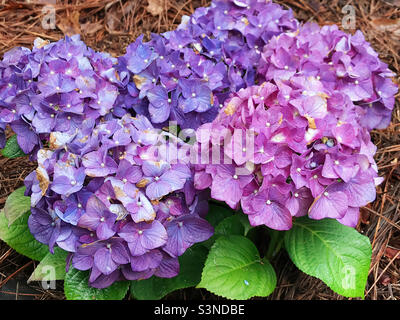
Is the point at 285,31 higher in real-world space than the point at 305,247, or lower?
higher

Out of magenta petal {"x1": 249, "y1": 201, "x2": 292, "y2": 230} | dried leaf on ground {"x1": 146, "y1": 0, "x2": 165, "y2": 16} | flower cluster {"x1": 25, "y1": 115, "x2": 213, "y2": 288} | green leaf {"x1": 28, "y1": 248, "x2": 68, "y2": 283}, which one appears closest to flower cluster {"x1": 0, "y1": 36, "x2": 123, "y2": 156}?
flower cluster {"x1": 25, "y1": 115, "x2": 213, "y2": 288}

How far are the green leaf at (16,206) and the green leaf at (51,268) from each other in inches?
8.0

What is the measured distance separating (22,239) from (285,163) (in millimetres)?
1063

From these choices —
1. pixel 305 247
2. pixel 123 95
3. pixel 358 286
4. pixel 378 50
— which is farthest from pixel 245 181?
pixel 378 50

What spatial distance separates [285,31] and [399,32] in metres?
0.97

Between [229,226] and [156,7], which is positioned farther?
[156,7]

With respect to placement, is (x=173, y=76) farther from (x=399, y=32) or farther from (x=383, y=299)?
(x=399, y=32)

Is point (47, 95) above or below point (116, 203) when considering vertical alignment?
above

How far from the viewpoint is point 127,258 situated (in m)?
1.56

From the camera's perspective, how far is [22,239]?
1925mm

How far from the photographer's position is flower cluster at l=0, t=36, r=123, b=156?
1862mm

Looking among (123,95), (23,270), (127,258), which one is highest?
(123,95)

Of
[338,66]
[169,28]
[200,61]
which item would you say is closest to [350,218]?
[338,66]

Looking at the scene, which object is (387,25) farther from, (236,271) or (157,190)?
(157,190)
